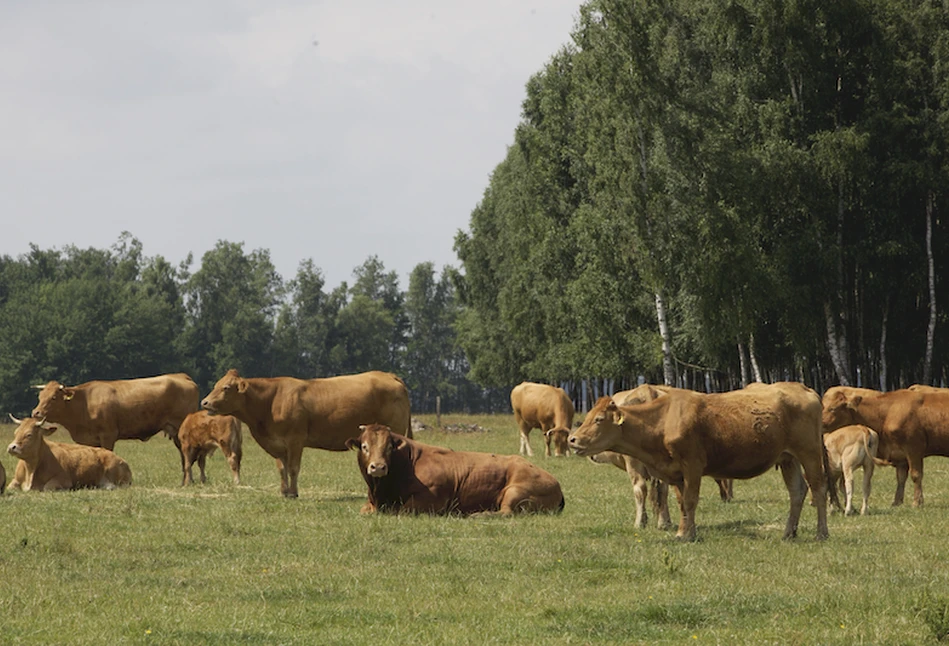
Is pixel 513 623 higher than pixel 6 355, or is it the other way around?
pixel 6 355

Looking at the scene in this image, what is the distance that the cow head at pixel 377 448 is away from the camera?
1468 centimetres

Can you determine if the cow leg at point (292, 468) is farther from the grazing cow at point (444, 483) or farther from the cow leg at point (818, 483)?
the cow leg at point (818, 483)

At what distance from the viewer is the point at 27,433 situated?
58.2 ft

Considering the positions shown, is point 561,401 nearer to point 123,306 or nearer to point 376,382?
point 376,382

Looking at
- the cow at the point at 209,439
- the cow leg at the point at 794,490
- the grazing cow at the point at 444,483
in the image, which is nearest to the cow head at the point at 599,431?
the grazing cow at the point at 444,483

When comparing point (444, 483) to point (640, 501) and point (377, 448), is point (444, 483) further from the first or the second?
point (640, 501)

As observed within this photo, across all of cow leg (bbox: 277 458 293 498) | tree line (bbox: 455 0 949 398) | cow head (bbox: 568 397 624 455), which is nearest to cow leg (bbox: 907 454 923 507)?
cow head (bbox: 568 397 624 455)

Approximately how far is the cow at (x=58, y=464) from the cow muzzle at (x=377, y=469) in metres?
5.98

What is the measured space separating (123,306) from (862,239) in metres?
77.4

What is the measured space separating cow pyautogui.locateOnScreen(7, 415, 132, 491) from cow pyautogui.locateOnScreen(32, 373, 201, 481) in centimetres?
278

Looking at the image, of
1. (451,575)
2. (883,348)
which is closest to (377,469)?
(451,575)

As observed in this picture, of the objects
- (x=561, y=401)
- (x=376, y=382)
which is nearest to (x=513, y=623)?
(x=376, y=382)

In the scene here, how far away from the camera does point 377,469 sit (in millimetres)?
14617

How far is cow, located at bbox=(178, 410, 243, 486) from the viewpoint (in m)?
20.0
